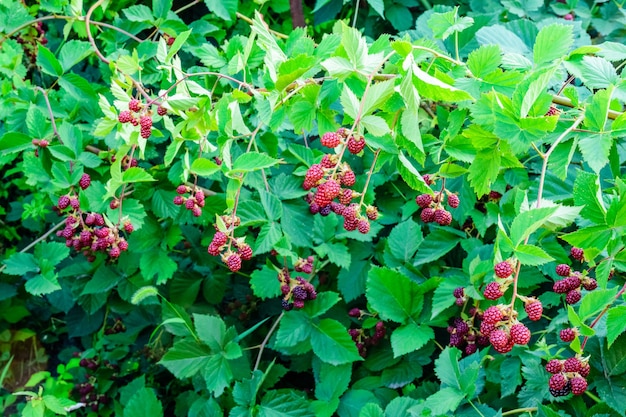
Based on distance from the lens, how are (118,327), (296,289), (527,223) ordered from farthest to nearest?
1. (118,327)
2. (296,289)
3. (527,223)

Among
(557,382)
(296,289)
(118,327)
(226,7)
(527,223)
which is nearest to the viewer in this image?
(527,223)

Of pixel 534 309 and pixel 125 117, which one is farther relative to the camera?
pixel 125 117

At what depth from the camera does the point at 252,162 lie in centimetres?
118

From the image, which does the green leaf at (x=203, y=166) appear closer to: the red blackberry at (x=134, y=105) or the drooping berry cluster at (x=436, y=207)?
the red blackberry at (x=134, y=105)

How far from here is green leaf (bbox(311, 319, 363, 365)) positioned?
1.64m

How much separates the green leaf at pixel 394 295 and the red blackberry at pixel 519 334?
641 mm

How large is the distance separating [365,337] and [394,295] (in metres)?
0.20

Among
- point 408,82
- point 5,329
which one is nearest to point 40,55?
point 408,82

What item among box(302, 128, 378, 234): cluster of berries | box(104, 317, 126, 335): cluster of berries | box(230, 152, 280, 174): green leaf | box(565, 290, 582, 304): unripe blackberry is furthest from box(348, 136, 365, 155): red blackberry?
box(104, 317, 126, 335): cluster of berries

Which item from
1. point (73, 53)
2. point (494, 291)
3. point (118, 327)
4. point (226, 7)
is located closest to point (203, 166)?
point (494, 291)

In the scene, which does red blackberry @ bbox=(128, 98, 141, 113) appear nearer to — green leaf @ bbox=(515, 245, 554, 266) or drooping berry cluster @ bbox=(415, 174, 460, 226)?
drooping berry cluster @ bbox=(415, 174, 460, 226)

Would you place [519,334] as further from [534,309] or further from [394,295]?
[394,295]

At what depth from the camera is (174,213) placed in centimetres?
178

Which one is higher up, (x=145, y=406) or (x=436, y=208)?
(x=436, y=208)
